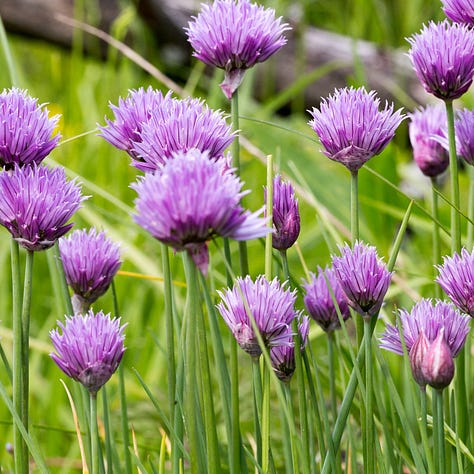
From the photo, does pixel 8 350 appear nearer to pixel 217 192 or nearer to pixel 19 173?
pixel 19 173

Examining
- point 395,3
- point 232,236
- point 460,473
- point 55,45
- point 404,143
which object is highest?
point 395,3

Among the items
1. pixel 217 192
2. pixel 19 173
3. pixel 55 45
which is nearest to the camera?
pixel 217 192

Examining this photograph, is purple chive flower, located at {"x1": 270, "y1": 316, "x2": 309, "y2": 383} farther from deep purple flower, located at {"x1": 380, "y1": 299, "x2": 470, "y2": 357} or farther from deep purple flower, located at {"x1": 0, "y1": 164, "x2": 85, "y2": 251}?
deep purple flower, located at {"x1": 0, "y1": 164, "x2": 85, "y2": 251}

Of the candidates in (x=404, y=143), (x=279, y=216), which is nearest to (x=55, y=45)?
(x=404, y=143)

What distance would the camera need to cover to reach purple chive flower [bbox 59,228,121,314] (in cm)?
71

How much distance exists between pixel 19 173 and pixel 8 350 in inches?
41.3

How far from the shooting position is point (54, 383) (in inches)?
58.6

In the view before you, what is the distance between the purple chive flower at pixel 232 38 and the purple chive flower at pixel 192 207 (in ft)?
0.63

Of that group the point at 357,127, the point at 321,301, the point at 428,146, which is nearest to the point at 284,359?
the point at 321,301

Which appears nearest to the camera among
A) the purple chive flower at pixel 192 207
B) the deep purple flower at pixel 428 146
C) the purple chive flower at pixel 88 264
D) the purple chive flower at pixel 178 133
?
the purple chive flower at pixel 192 207

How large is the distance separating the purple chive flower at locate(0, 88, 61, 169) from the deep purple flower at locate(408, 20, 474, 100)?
29 centimetres

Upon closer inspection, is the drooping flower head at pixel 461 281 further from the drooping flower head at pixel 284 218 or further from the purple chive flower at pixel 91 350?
the purple chive flower at pixel 91 350

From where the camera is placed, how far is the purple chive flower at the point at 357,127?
64 centimetres

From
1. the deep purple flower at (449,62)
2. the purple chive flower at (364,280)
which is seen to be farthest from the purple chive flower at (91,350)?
the deep purple flower at (449,62)
